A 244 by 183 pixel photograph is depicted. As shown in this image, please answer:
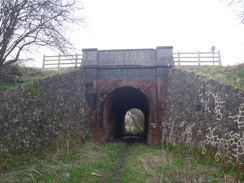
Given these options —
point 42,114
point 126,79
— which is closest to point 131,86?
point 126,79

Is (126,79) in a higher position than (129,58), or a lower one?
lower

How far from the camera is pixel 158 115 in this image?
1291cm

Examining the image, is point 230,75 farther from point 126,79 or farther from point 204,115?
point 126,79

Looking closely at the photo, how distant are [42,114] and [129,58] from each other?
7.46m

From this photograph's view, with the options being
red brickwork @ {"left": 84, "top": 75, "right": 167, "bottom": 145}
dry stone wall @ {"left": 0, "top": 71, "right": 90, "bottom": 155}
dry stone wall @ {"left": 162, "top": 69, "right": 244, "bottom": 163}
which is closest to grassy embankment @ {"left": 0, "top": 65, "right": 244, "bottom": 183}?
dry stone wall @ {"left": 0, "top": 71, "right": 90, "bottom": 155}

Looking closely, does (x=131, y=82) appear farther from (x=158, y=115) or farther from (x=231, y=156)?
(x=231, y=156)

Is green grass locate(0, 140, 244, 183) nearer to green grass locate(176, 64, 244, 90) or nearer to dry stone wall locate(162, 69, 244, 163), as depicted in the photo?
dry stone wall locate(162, 69, 244, 163)

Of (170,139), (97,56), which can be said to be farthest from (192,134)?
(97,56)

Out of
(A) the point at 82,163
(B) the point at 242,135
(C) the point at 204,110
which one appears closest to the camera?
(B) the point at 242,135

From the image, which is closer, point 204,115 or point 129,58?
point 204,115

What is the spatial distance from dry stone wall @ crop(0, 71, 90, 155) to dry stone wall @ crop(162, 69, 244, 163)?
5.22m

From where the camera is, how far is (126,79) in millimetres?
13516

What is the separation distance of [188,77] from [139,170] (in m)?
6.02

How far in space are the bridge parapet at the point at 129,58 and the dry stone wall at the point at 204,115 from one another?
1.29m
